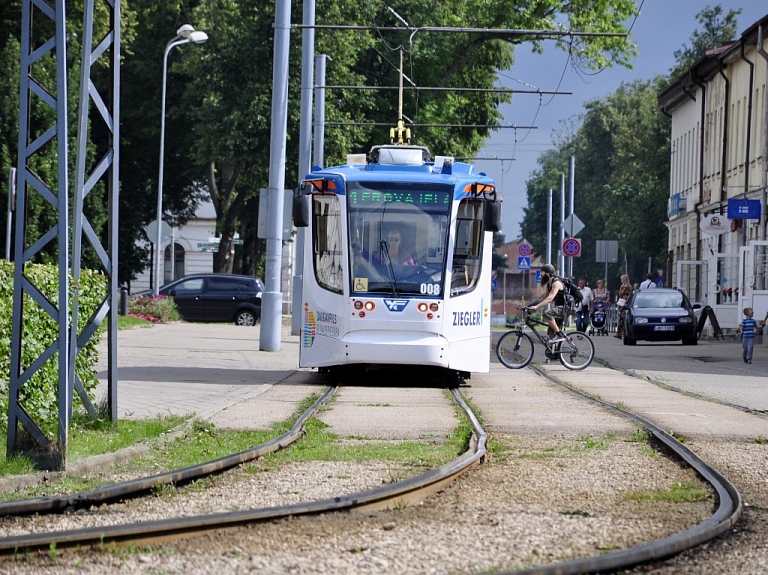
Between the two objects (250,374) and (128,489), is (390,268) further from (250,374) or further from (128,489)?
(128,489)

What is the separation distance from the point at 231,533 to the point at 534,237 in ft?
451

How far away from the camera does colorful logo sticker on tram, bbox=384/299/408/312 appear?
60.5ft

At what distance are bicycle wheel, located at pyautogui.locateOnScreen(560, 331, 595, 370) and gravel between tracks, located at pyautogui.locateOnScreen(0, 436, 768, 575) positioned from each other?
516 inches

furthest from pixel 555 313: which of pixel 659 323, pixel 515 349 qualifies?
pixel 659 323

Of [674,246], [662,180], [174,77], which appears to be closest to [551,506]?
[174,77]

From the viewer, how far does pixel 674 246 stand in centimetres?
6481

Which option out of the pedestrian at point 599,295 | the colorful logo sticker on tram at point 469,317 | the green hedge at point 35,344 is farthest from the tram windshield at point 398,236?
the pedestrian at point 599,295

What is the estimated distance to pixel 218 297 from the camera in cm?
4581

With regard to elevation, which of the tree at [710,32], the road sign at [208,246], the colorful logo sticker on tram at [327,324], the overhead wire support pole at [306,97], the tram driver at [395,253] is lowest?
the colorful logo sticker on tram at [327,324]

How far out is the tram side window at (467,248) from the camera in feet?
61.8

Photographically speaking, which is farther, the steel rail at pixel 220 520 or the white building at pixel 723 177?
the white building at pixel 723 177

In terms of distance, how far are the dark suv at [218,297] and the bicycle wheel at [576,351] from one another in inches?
900

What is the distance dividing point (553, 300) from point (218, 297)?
23504 mm

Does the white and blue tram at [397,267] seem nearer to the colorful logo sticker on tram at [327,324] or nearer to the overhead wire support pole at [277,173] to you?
the colorful logo sticker on tram at [327,324]
